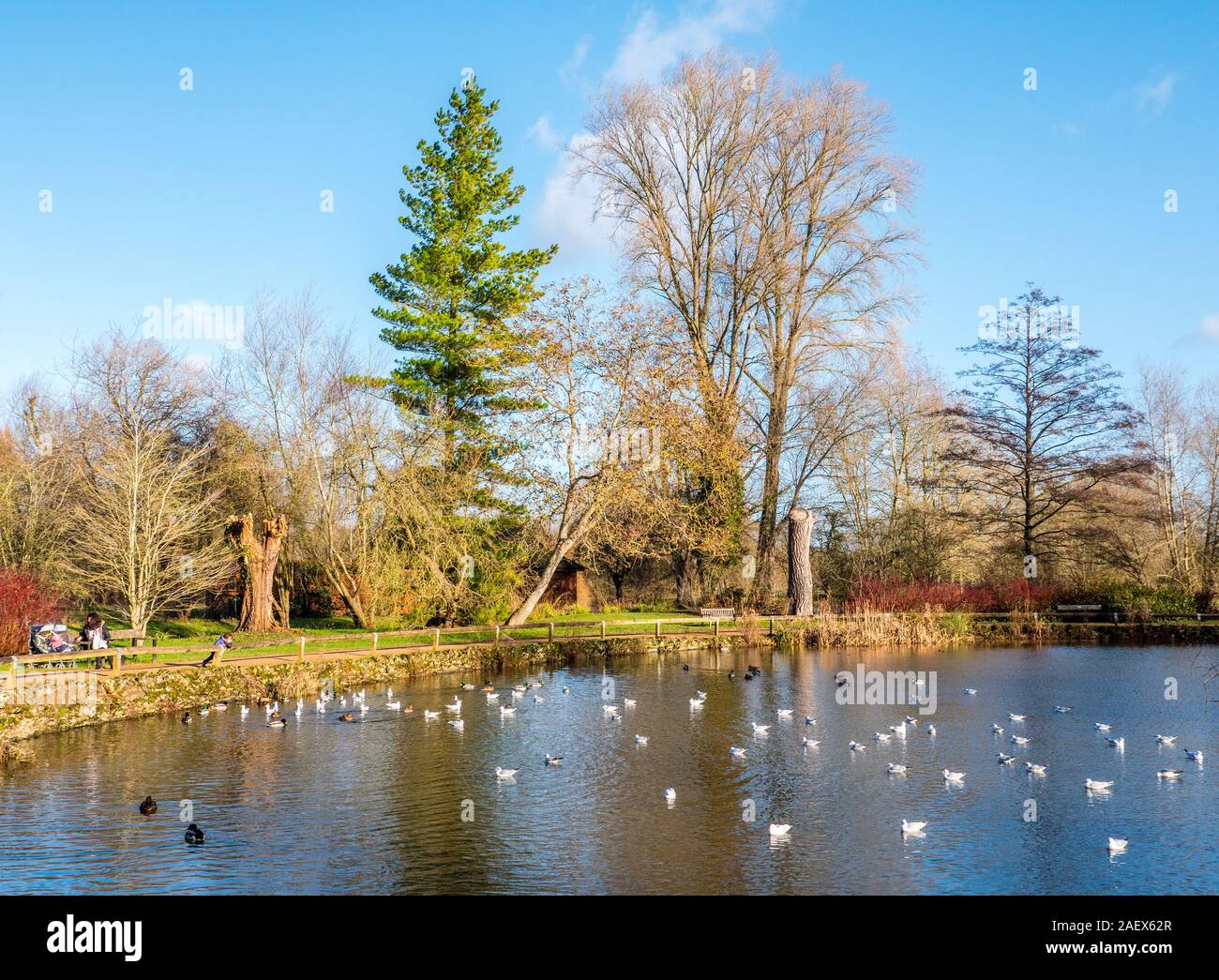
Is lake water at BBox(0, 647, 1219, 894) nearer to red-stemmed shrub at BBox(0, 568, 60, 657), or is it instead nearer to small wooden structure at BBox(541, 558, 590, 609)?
red-stemmed shrub at BBox(0, 568, 60, 657)

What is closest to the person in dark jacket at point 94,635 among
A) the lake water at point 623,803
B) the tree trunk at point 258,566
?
the lake water at point 623,803

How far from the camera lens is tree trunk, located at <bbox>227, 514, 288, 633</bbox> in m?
31.1

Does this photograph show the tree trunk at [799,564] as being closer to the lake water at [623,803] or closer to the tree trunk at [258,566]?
the lake water at [623,803]

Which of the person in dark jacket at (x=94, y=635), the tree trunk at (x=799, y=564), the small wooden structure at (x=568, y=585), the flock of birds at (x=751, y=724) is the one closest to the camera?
the flock of birds at (x=751, y=724)

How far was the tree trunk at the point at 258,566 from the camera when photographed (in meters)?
31.1

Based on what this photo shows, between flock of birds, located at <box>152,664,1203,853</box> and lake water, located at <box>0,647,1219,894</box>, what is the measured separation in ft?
0.58

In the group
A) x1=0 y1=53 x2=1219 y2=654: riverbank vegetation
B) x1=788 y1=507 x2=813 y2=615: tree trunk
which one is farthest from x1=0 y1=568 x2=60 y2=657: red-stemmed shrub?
→ x1=788 y1=507 x2=813 y2=615: tree trunk

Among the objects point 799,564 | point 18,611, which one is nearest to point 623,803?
point 18,611

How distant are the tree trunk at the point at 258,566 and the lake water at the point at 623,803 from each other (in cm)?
977

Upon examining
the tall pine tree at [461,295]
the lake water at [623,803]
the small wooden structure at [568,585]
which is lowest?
the lake water at [623,803]

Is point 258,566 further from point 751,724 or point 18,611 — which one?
point 751,724

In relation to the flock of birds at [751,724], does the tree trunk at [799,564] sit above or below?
above

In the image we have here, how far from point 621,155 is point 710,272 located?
21.5ft
